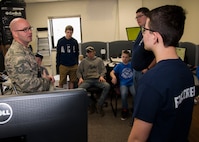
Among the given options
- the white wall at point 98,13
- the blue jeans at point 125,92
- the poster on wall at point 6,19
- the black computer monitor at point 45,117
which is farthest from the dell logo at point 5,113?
the white wall at point 98,13

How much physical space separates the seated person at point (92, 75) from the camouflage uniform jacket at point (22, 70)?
1.98 meters

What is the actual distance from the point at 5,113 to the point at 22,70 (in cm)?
112

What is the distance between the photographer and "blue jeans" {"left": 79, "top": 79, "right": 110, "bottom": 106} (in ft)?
12.1

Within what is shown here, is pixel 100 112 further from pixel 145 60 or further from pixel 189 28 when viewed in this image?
pixel 189 28


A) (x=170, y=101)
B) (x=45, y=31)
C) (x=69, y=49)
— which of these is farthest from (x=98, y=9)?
(x=170, y=101)

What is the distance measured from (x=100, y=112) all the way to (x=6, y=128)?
3.19 m

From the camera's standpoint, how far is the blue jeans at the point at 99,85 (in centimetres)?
368

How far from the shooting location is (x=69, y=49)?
4359mm

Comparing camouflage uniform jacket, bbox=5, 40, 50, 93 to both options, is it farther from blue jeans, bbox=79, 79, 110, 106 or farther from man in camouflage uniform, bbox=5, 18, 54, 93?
blue jeans, bbox=79, 79, 110, 106

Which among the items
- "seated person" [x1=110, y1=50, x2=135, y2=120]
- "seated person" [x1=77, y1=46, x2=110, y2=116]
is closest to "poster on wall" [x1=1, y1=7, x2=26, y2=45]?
"seated person" [x1=77, y1=46, x2=110, y2=116]

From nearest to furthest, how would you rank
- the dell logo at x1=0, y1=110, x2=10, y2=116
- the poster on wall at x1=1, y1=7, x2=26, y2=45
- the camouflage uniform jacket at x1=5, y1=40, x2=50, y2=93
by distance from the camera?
the dell logo at x1=0, y1=110, x2=10, y2=116
the camouflage uniform jacket at x1=5, y1=40, x2=50, y2=93
the poster on wall at x1=1, y1=7, x2=26, y2=45

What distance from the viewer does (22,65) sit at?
1652mm

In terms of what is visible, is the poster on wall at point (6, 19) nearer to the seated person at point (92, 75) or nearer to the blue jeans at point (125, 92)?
the seated person at point (92, 75)

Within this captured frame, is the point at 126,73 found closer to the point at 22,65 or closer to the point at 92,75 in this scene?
the point at 92,75
